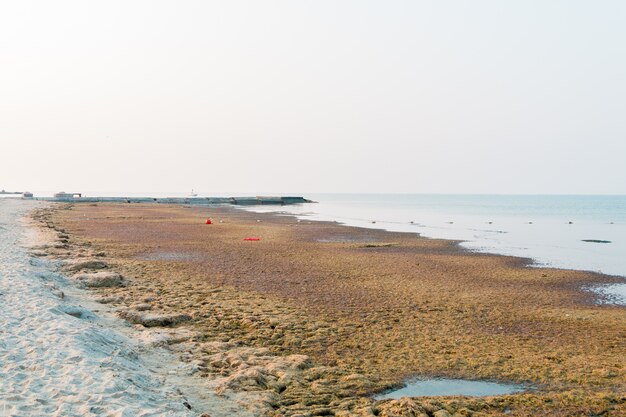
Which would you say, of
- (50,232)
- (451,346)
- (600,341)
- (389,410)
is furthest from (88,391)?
(50,232)

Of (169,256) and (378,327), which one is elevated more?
(169,256)

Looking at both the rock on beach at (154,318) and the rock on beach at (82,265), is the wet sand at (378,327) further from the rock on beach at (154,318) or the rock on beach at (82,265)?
the rock on beach at (82,265)

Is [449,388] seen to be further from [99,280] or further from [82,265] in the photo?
[82,265]

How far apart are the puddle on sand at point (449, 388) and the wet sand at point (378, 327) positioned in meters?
0.23

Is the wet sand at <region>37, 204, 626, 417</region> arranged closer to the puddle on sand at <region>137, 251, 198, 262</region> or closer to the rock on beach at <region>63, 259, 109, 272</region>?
the puddle on sand at <region>137, 251, 198, 262</region>

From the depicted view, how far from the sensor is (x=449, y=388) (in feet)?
28.6

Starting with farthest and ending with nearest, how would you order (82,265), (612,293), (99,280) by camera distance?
(82,265), (612,293), (99,280)

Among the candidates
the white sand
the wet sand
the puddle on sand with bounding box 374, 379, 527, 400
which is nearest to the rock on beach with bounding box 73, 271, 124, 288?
the wet sand

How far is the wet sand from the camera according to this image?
8.07 m

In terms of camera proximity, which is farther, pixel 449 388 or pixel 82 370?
pixel 449 388

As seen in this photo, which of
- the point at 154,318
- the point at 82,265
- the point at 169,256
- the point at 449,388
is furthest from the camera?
the point at 169,256

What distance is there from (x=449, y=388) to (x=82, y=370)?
18.9 feet

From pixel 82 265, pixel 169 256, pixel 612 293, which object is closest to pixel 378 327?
pixel 612 293

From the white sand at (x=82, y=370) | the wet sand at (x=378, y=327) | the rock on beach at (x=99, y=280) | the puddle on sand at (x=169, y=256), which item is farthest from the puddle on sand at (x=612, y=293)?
the puddle on sand at (x=169, y=256)
